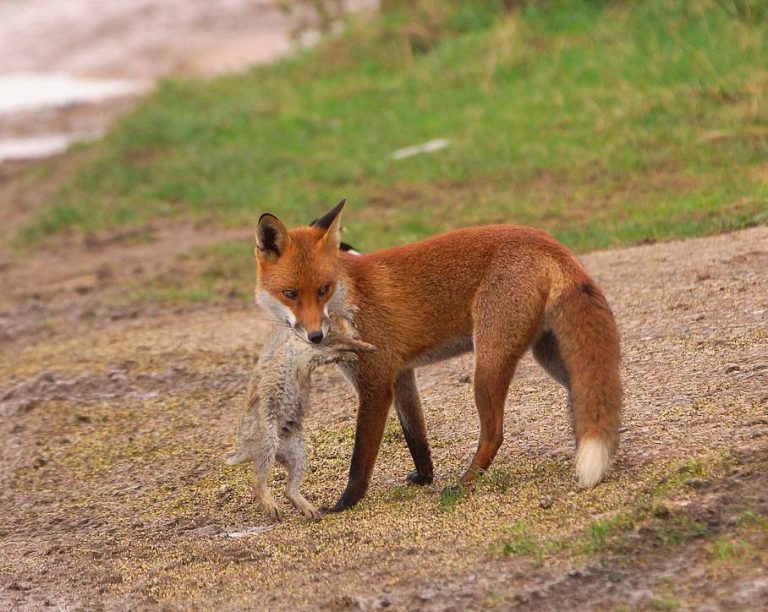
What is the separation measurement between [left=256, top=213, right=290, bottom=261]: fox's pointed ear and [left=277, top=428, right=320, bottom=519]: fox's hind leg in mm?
815

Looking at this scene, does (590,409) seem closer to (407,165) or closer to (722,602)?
(722,602)

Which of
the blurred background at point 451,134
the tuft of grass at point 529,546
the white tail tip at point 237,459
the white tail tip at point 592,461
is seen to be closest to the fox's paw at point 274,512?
the white tail tip at point 237,459

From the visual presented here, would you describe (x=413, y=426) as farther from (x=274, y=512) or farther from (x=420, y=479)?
(x=274, y=512)

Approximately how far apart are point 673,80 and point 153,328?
6242mm

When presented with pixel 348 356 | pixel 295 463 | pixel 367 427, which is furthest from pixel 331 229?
pixel 295 463

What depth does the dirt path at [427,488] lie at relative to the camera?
482 cm

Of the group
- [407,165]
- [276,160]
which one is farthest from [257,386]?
[276,160]

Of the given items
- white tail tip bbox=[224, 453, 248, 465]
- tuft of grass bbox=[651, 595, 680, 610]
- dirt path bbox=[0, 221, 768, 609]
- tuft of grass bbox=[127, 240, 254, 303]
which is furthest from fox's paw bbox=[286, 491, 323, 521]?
tuft of grass bbox=[127, 240, 254, 303]

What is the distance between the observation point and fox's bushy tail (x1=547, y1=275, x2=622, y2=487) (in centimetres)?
537

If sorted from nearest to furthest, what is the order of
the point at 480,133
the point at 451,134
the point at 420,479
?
1. the point at 420,479
2. the point at 480,133
3. the point at 451,134

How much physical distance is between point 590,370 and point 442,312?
0.85m

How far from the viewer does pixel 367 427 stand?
6.03 meters

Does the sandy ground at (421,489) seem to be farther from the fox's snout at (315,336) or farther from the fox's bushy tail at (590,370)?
the fox's snout at (315,336)

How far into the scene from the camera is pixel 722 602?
433 centimetres
